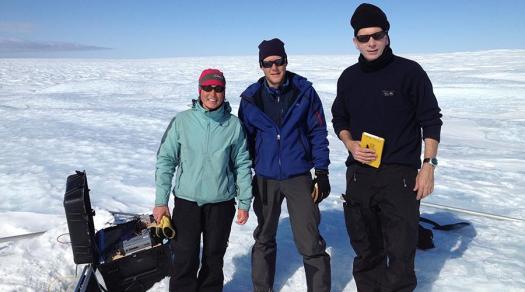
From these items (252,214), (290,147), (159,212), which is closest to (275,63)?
(290,147)

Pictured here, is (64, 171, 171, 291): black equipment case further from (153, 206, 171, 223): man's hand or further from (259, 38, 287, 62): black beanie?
(259, 38, 287, 62): black beanie

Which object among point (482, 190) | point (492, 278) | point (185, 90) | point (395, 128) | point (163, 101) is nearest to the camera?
point (395, 128)

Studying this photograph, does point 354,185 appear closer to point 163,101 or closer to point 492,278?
point 492,278

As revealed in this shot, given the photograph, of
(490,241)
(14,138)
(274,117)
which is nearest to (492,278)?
(490,241)

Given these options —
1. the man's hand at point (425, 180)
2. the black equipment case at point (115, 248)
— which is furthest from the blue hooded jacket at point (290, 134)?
the black equipment case at point (115, 248)

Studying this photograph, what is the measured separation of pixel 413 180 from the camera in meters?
2.31

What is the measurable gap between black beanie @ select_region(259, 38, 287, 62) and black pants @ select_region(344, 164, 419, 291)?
0.88m

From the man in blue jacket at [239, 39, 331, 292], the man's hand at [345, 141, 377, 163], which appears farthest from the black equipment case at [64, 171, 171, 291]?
the man's hand at [345, 141, 377, 163]

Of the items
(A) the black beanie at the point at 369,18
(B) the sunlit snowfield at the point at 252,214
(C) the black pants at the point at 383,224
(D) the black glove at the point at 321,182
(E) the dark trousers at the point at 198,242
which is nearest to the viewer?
(A) the black beanie at the point at 369,18

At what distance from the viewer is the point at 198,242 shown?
2465mm

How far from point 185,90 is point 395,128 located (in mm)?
18472

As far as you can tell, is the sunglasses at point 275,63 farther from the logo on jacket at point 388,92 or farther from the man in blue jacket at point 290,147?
the logo on jacket at point 388,92

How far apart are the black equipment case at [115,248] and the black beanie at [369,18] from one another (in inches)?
75.4

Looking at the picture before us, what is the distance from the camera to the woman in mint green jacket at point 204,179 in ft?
7.80
